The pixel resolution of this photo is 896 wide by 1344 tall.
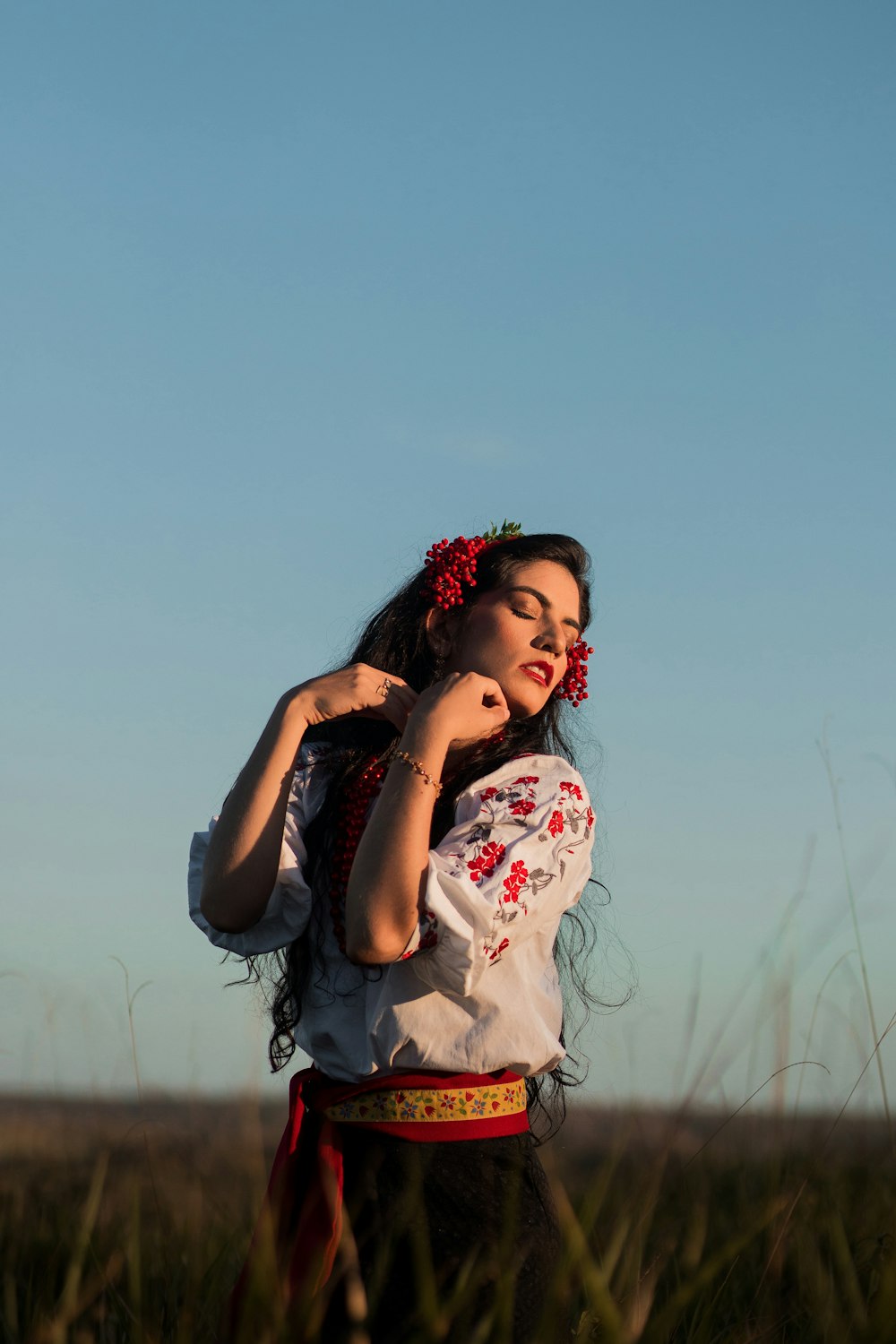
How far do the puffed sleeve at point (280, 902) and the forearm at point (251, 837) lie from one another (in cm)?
5

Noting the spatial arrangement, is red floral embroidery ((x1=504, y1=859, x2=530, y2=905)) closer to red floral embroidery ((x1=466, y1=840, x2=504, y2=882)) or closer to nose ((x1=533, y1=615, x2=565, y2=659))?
red floral embroidery ((x1=466, y1=840, x2=504, y2=882))

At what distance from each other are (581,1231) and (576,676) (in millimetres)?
2005

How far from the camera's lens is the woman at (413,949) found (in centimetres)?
253

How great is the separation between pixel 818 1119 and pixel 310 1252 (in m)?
1.45

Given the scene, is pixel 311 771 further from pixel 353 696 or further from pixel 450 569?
pixel 450 569

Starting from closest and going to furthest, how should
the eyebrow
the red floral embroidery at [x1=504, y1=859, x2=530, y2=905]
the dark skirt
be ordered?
1. the dark skirt
2. the red floral embroidery at [x1=504, y1=859, x2=530, y2=905]
3. the eyebrow

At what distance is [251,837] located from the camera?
2896 mm

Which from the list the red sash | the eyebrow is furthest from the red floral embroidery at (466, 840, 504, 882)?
the eyebrow

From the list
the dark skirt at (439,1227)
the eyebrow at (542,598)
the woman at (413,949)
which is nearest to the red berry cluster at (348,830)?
the woman at (413,949)

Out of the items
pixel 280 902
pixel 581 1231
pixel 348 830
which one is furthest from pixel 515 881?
pixel 581 1231

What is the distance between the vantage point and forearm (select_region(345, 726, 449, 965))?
252 cm

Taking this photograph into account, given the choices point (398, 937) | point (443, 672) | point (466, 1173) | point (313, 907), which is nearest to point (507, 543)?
point (443, 672)

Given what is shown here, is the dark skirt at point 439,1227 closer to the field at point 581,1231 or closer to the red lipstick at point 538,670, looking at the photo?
the field at point 581,1231

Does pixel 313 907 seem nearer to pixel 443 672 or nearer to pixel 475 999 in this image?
pixel 475 999
